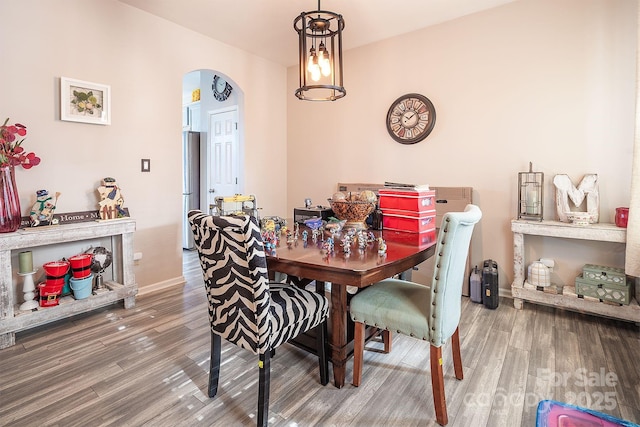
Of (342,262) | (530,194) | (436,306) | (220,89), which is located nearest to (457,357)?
(436,306)

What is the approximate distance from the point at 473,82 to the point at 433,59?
508 millimetres

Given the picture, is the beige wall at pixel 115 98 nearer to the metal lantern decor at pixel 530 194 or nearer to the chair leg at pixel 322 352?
the chair leg at pixel 322 352

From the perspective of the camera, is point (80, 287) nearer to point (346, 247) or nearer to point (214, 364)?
point (214, 364)

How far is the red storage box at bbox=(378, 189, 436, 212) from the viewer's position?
2.11 metres

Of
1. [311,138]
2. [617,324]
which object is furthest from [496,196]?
[311,138]

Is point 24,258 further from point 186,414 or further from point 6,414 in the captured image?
point 186,414

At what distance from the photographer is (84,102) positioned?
283cm

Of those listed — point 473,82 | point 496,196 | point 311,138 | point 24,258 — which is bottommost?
point 24,258

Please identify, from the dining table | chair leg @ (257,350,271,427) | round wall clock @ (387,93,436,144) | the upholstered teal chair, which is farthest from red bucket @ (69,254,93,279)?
round wall clock @ (387,93,436,144)

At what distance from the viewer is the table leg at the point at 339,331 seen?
1727 millimetres

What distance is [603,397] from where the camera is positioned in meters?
1.75

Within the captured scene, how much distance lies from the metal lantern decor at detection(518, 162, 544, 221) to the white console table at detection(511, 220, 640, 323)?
0.13 metres

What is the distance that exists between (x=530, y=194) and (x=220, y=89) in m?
4.16

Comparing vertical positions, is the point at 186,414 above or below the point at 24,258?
below
